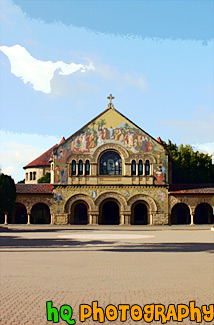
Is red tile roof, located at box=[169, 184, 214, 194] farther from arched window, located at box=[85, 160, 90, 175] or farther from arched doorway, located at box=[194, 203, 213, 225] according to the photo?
arched window, located at box=[85, 160, 90, 175]

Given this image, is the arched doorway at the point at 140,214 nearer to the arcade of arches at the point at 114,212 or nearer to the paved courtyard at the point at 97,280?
the arcade of arches at the point at 114,212

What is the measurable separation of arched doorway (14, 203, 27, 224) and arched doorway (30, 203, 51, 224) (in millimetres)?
1174

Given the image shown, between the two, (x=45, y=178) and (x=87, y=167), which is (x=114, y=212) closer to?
(x=87, y=167)

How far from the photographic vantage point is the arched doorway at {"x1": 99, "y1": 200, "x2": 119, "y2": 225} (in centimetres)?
5656

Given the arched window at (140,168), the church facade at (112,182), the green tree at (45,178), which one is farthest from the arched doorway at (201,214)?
the green tree at (45,178)

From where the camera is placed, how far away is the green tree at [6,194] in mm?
44469

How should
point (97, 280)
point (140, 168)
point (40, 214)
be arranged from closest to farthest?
point (97, 280) < point (140, 168) < point (40, 214)

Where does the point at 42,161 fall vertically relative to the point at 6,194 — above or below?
above

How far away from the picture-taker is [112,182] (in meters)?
55.3

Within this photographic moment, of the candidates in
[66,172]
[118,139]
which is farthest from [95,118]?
[66,172]

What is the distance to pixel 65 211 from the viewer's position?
181ft

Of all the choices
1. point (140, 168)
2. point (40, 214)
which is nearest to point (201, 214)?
point (140, 168)

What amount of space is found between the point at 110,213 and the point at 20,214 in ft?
43.7

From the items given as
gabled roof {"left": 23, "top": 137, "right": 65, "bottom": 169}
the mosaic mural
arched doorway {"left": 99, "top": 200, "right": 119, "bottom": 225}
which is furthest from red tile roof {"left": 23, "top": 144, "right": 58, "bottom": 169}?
arched doorway {"left": 99, "top": 200, "right": 119, "bottom": 225}
